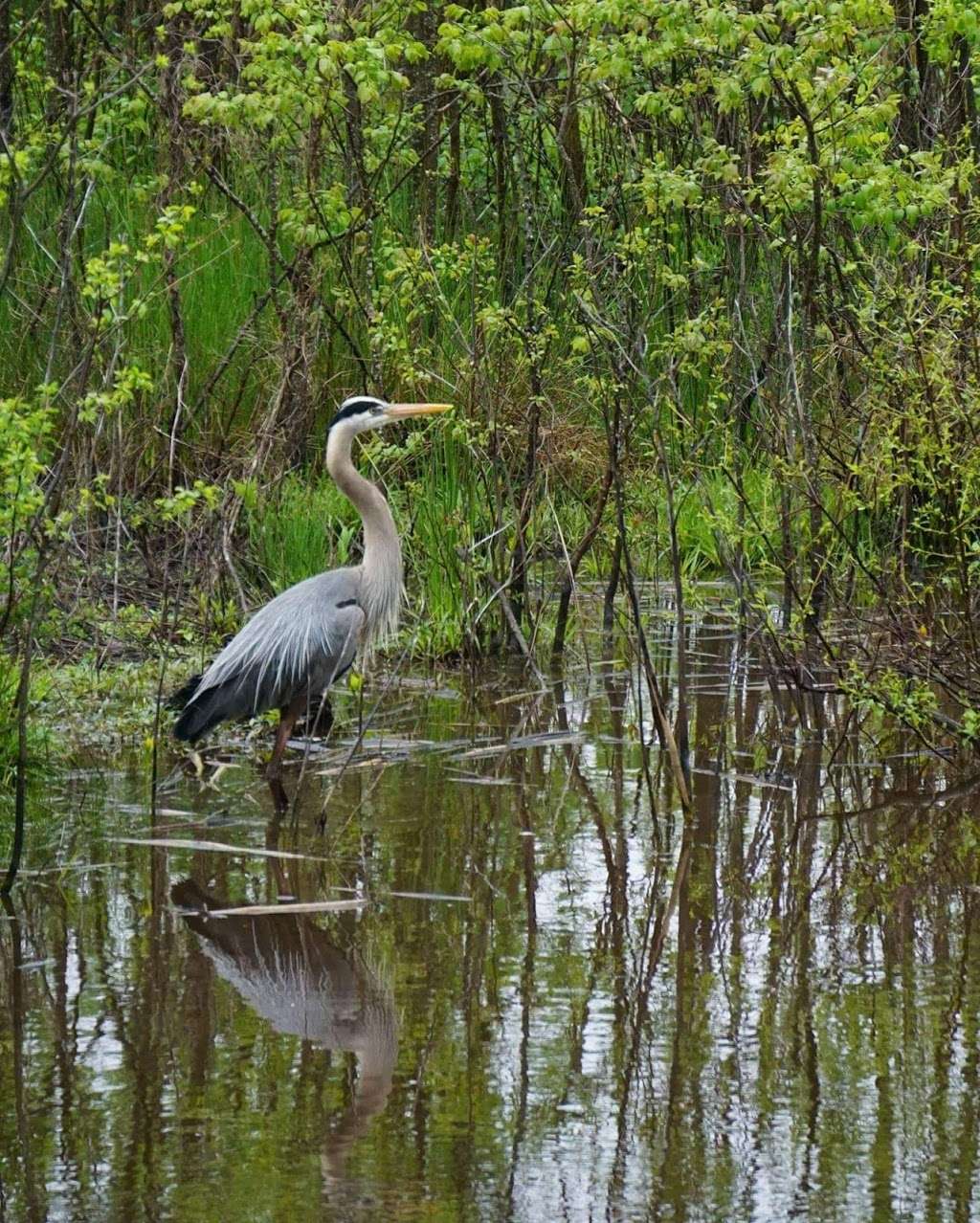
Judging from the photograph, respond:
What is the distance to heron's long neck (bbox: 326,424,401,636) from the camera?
24.6 feet

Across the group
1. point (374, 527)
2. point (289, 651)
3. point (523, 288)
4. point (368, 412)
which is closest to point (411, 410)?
point (368, 412)

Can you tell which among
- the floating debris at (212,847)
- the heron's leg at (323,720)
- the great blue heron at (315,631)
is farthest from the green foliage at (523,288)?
the floating debris at (212,847)

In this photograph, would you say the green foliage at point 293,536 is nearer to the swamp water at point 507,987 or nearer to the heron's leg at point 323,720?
the heron's leg at point 323,720

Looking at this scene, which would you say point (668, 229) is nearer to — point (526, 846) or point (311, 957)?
point (526, 846)

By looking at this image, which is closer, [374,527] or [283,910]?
[283,910]

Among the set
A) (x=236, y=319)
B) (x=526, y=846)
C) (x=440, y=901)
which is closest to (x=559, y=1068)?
(x=440, y=901)

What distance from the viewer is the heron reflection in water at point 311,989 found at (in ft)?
12.7

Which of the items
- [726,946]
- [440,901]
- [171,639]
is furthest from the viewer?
[171,639]

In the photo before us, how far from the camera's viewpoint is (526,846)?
561 cm

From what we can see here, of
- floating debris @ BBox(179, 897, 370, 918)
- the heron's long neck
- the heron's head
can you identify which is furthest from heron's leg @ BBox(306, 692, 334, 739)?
floating debris @ BBox(179, 897, 370, 918)

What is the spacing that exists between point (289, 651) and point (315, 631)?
188 mm

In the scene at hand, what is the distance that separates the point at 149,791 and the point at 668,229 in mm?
3607

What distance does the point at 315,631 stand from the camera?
22.8 ft

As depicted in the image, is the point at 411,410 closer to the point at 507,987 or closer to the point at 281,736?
the point at 281,736
